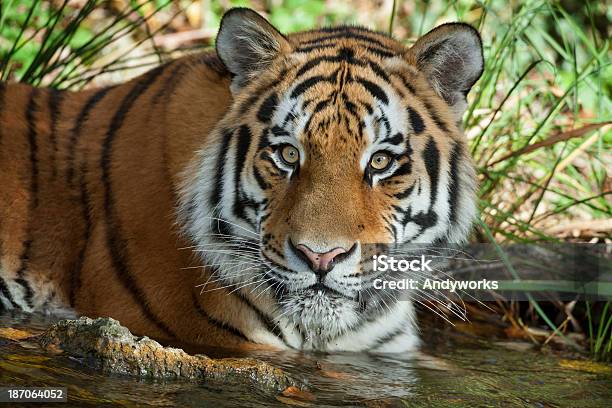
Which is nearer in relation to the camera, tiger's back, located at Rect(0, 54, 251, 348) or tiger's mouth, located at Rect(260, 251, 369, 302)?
tiger's mouth, located at Rect(260, 251, 369, 302)

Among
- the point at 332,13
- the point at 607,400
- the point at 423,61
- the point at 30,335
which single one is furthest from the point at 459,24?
the point at 332,13

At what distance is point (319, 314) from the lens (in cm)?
312

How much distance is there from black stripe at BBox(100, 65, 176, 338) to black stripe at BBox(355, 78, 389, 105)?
0.95 m

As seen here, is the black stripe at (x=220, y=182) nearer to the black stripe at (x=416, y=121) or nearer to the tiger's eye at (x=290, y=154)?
the tiger's eye at (x=290, y=154)

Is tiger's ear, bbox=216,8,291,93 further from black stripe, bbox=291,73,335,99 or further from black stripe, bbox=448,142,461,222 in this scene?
A: black stripe, bbox=448,142,461,222

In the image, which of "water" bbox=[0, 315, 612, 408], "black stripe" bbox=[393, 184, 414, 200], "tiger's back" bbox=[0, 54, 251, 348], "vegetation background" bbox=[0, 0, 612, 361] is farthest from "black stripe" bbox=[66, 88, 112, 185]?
"black stripe" bbox=[393, 184, 414, 200]

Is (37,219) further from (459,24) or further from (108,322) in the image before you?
(459,24)

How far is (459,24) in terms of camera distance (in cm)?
315

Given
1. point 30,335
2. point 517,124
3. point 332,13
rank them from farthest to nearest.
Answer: point 332,13 < point 517,124 < point 30,335

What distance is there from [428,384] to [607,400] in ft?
1.97

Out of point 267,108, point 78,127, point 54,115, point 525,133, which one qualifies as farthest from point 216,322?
point 525,133

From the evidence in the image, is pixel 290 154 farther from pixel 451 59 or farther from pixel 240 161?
pixel 451 59

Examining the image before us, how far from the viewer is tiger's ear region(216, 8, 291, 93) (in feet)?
10.6

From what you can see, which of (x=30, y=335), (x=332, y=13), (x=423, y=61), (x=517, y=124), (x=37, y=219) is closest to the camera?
(x=30, y=335)
